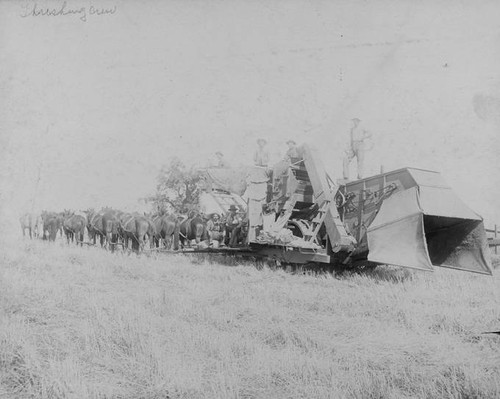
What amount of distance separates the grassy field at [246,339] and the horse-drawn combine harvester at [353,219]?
28.5 inches

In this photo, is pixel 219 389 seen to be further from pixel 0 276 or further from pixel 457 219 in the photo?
pixel 457 219

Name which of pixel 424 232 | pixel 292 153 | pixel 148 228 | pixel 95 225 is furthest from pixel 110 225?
pixel 424 232

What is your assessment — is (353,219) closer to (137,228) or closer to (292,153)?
(292,153)

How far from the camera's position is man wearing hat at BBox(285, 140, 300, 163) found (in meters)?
11.1

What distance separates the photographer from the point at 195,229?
15.6 meters

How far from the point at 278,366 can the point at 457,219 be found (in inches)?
228

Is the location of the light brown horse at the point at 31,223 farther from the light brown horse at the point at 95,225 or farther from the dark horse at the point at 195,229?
the dark horse at the point at 195,229

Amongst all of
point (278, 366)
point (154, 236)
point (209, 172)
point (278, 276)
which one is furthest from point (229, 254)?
point (278, 366)

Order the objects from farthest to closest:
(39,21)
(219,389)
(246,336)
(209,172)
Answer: (209,172), (39,21), (246,336), (219,389)

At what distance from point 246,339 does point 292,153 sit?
7.02 metres

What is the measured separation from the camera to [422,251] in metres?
7.40

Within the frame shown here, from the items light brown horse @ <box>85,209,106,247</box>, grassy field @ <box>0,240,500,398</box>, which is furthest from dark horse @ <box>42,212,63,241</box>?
grassy field @ <box>0,240,500,398</box>

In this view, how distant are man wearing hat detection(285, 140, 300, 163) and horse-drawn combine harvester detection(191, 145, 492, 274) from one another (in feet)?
0.54

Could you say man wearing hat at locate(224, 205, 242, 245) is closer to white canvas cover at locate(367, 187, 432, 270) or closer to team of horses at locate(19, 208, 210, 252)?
team of horses at locate(19, 208, 210, 252)
